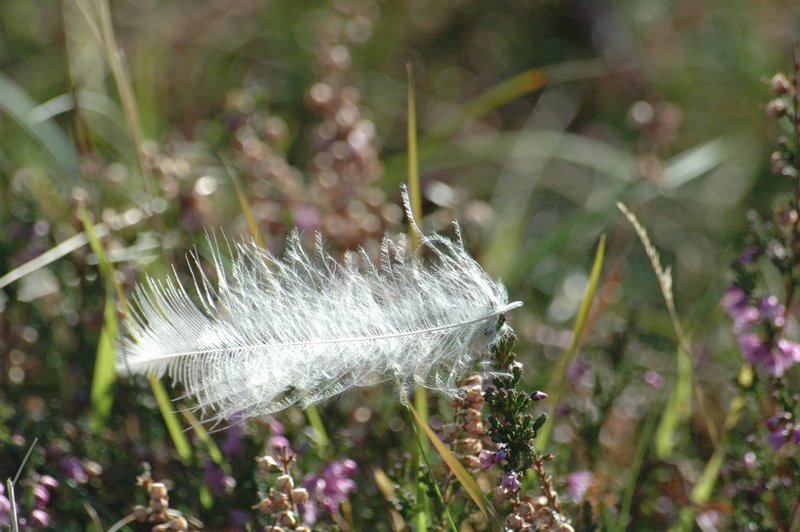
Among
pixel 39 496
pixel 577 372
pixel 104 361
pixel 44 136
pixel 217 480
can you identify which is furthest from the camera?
pixel 44 136

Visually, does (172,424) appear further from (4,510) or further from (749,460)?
(749,460)

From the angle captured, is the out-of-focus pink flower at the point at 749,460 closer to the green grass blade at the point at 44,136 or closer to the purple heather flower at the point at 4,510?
the purple heather flower at the point at 4,510

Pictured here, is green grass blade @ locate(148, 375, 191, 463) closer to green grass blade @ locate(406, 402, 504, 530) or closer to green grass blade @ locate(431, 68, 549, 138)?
green grass blade @ locate(406, 402, 504, 530)

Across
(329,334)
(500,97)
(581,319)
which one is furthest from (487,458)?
(500,97)

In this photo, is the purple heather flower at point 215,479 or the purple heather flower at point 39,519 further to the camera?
the purple heather flower at point 215,479

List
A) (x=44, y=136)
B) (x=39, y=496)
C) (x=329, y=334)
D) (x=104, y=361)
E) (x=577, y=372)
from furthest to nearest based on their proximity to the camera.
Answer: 1. (x=44, y=136)
2. (x=577, y=372)
3. (x=104, y=361)
4. (x=39, y=496)
5. (x=329, y=334)

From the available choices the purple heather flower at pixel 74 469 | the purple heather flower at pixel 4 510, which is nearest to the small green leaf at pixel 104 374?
the purple heather flower at pixel 74 469

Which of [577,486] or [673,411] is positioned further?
[673,411]

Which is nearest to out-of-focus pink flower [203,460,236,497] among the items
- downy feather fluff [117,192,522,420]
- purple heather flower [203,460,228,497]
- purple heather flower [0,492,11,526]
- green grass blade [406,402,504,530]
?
purple heather flower [203,460,228,497]
